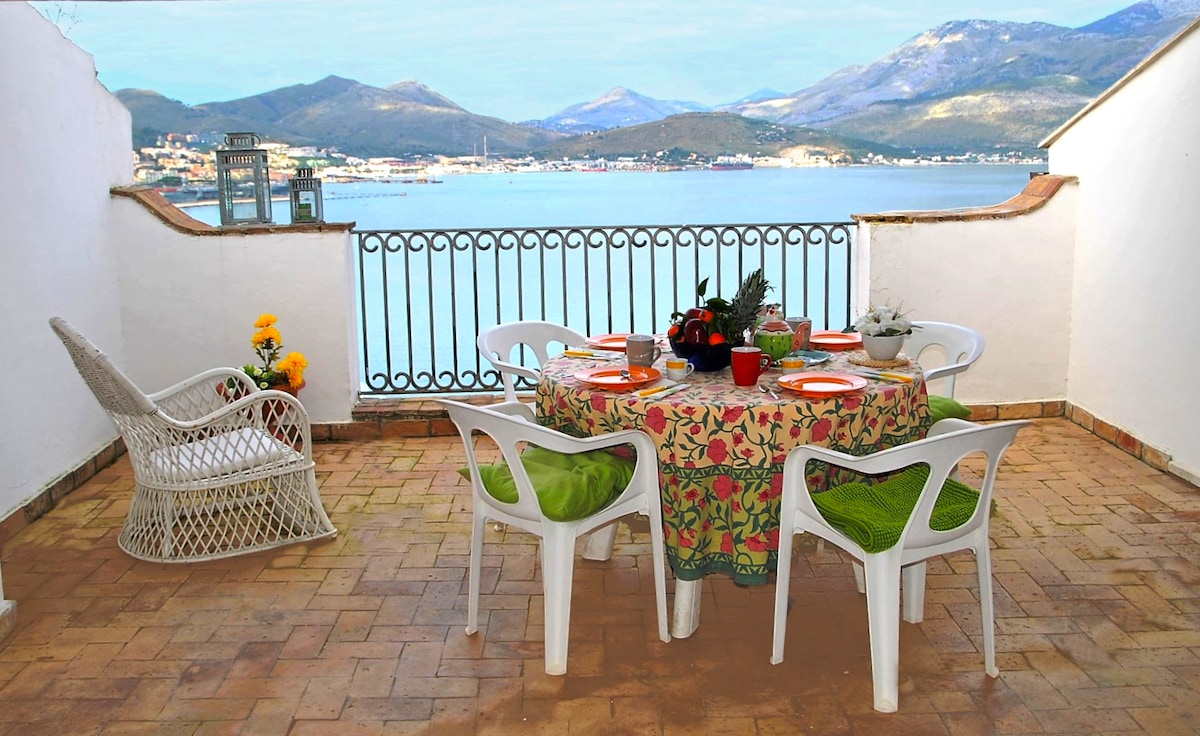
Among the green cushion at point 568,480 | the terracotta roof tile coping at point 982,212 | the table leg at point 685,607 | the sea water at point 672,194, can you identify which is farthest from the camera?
the sea water at point 672,194

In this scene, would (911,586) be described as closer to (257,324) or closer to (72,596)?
(72,596)

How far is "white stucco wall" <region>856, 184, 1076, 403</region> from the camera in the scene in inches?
193

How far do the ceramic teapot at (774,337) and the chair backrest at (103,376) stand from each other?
198 cm

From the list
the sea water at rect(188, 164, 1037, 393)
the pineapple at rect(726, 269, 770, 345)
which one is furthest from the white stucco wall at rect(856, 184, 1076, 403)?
the pineapple at rect(726, 269, 770, 345)

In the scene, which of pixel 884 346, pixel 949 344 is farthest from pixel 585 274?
pixel 884 346

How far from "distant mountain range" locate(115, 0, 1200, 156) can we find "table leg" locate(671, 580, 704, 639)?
4135 millimetres

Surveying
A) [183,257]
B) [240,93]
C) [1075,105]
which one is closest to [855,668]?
[183,257]

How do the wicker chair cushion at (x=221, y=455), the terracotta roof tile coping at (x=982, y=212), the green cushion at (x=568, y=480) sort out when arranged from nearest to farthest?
the green cushion at (x=568, y=480)
the wicker chair cushion at (x=221, y=455)
the terracotta roof tile coping at (x=982, y=212)

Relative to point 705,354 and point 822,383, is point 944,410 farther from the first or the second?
point 705,354

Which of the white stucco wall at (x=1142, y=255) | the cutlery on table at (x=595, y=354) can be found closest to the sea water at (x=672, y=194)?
the white stucco wall at (x=1142, y=255)

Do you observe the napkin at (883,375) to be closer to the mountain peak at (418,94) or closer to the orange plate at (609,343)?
the orange plate at (609,343)

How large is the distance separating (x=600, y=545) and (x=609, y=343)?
69 centimetres

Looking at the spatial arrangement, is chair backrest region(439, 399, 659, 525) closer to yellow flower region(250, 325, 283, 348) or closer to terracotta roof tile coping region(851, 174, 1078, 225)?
yellow flower region(250, 325, 283, 348)

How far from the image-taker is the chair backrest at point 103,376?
10.3 ft
